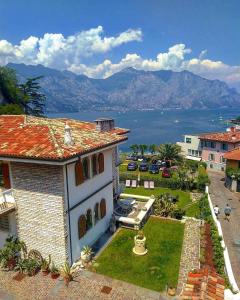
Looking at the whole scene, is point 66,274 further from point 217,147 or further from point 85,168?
point 217,147

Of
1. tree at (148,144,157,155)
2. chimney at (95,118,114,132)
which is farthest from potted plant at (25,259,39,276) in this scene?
tree at (148,144,157,155)

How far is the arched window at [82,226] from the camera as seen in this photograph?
675 inches

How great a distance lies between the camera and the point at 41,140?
16297mm

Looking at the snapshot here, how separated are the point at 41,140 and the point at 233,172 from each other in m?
32.0

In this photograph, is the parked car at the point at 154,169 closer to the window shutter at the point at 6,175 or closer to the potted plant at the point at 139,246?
the potted plant at the point at 139,246

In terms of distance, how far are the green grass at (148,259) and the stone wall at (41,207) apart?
10.0 feet

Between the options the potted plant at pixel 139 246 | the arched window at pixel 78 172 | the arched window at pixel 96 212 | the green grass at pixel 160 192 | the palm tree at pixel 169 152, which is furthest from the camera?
the palm tree at pixel 169 152

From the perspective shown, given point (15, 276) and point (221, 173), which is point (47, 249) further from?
point (221, 173)

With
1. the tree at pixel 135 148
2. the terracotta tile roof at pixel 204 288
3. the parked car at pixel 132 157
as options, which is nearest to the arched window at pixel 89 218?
the terracotta tile roof at pixel 204 288

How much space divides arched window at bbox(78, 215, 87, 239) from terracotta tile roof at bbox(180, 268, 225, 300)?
25.9ft

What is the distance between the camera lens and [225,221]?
29.7m

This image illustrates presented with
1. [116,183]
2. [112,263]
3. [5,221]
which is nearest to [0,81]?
[116,183]

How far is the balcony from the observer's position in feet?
52.7

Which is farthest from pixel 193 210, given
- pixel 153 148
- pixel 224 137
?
pixel 153 148
